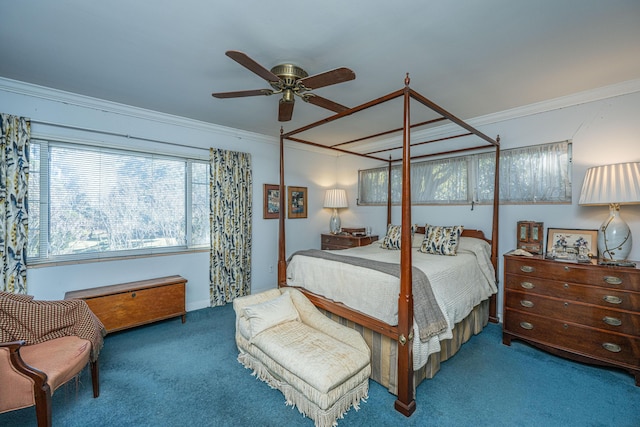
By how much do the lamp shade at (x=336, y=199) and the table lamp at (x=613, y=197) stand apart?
318 centimetres

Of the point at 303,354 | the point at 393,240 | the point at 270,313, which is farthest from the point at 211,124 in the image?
the point at 303,354

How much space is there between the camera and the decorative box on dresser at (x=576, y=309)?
220 cm

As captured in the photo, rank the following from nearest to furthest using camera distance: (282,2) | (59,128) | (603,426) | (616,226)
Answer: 1. (282,2)
2. (603,426)
3. (616,226)
4. (59,128)

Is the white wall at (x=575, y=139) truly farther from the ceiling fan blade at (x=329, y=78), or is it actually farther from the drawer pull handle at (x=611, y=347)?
the ceiling fan blade at (x=329, y=78)

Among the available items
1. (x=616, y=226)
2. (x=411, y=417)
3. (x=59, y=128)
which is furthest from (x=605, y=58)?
(x=59, y=128)

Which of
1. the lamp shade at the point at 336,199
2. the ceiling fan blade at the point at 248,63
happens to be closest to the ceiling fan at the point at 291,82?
the ceiling fan blade at the point at 248,63

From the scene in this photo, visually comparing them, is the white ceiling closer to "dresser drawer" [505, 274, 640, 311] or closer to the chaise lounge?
"dresser drawer" [505, 274, 640, 311]

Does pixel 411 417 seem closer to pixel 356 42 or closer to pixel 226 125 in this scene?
pixel 356 42

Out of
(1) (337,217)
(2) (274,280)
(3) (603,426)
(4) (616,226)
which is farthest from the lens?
(1) (337,217)

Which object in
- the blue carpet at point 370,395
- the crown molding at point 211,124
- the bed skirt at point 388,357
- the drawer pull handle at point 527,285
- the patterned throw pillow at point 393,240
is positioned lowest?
the blue carpet at point 370,395

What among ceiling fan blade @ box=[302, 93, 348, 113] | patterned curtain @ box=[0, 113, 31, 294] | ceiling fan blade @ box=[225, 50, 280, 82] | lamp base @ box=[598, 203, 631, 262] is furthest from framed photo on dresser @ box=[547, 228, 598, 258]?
patterned curtain @ box=[0, 113, 31, 294]

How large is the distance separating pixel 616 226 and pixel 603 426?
1616mm

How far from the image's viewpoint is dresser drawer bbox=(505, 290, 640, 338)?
7.20 ft

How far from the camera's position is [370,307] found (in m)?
2.21
